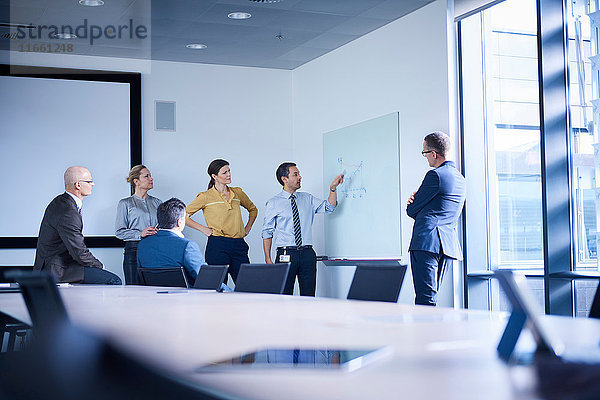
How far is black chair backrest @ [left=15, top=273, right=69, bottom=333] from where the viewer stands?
1818 millimetres

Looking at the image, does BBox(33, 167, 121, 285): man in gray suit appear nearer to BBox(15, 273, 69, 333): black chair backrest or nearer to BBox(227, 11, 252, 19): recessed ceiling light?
BBox(227, 11, 252, 19): recessed ceiling light

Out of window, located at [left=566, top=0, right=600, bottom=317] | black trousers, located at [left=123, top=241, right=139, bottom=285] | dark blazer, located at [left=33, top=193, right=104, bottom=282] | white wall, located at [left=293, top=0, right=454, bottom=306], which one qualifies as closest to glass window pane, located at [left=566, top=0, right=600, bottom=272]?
window, located at [left=566, top=0, right=600, bottom=317]

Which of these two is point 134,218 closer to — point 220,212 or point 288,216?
point 220,212

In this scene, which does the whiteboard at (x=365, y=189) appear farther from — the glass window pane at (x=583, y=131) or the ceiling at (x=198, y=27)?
the glass window pane at (x=583, y=131)

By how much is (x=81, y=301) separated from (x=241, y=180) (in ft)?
18.8

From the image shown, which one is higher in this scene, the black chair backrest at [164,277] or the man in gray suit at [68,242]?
the man in gray suit at [68,242]

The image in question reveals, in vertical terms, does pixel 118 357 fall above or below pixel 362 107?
below

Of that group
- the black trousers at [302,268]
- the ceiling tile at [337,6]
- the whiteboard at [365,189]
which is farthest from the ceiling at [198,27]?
the black trousers at [302,268]

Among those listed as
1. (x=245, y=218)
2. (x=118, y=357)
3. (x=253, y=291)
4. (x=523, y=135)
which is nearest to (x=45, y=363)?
(x=118, y=357)

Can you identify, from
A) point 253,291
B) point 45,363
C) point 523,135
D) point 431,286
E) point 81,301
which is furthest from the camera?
point 523,135

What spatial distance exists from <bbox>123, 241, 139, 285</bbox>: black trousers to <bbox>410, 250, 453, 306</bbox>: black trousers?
132 inches

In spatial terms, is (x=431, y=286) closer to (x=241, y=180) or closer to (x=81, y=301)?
(x=81, y=301)

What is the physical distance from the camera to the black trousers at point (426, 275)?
5.38 m

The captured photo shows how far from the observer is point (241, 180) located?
8.82m
